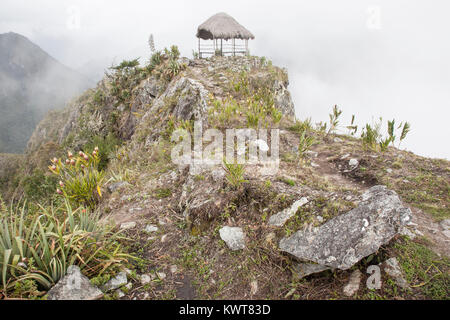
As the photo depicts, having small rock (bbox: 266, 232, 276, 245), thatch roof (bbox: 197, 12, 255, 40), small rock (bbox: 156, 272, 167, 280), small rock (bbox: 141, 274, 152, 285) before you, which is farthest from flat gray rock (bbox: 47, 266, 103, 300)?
thatch roof (bbox: 197, 12, 255, 40)

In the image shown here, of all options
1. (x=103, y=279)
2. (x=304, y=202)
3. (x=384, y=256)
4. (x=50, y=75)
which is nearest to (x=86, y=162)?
(x=103, y=279)

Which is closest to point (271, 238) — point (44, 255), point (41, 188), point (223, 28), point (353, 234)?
point (353, 234)

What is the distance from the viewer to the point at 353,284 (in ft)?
7.55

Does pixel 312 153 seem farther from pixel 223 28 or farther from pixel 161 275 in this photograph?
pixel 223 28

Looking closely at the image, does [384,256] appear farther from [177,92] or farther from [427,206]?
[177,92]

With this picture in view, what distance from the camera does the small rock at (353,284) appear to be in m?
2.26

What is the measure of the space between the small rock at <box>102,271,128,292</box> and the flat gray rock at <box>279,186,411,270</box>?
1.82m

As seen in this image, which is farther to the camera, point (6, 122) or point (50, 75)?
point (50, 75)

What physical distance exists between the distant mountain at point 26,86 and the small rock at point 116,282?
244 feet

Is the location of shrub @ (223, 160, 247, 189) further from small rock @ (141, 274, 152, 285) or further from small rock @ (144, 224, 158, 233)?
small rock @ (141, 274, 152, 285)

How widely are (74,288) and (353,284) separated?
2.73 meters

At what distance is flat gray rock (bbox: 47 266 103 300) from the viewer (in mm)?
2102

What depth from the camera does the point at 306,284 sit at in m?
2.46

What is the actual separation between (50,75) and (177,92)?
140497mm
